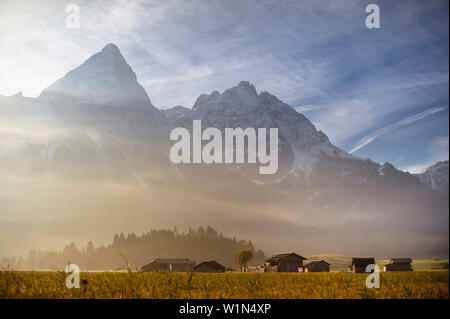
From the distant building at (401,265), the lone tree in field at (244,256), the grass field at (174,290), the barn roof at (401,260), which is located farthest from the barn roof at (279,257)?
the grass field at (174,290)

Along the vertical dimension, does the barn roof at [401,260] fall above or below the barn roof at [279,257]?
below

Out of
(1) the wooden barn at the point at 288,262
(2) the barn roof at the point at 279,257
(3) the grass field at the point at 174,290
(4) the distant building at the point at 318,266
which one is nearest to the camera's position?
(3) the grass field at the point at 174,290

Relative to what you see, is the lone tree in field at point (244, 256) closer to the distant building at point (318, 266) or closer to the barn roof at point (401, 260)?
the distant building at point (318, 266)

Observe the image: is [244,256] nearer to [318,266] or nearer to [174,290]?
[318,266]

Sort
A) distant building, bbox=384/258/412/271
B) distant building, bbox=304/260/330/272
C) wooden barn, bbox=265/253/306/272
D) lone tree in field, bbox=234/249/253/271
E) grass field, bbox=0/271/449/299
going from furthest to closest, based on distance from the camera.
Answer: lone tree in field, bbox=234/249/253/271
distant building, bbox=304/260/330/272
distant building, bbox=384/258/412/271
wooden barn, bbox=265/253/306/272
grass field, bbox=0/271/449/299

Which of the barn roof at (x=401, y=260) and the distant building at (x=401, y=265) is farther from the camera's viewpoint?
the barn roof at (x=401, y=260)

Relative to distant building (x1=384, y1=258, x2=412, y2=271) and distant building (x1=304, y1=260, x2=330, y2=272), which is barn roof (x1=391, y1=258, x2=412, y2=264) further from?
distant building (x1=304, y1=260, x2=330, y2=272)

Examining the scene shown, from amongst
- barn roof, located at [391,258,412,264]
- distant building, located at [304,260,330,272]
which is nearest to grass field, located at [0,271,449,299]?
distant building, located at [304,260,330,272]

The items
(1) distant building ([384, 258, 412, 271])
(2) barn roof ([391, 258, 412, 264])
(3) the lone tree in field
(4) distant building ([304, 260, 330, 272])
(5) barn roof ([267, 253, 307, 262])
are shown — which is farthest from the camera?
(3) the lone tree in field

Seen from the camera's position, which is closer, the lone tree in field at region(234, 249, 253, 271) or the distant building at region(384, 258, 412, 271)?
the distant building at region(384, 258, 412, 271)

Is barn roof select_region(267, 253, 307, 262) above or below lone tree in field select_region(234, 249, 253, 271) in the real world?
above

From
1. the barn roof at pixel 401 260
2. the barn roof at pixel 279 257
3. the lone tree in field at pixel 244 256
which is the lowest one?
the lone tree in field at pixel 244 256
